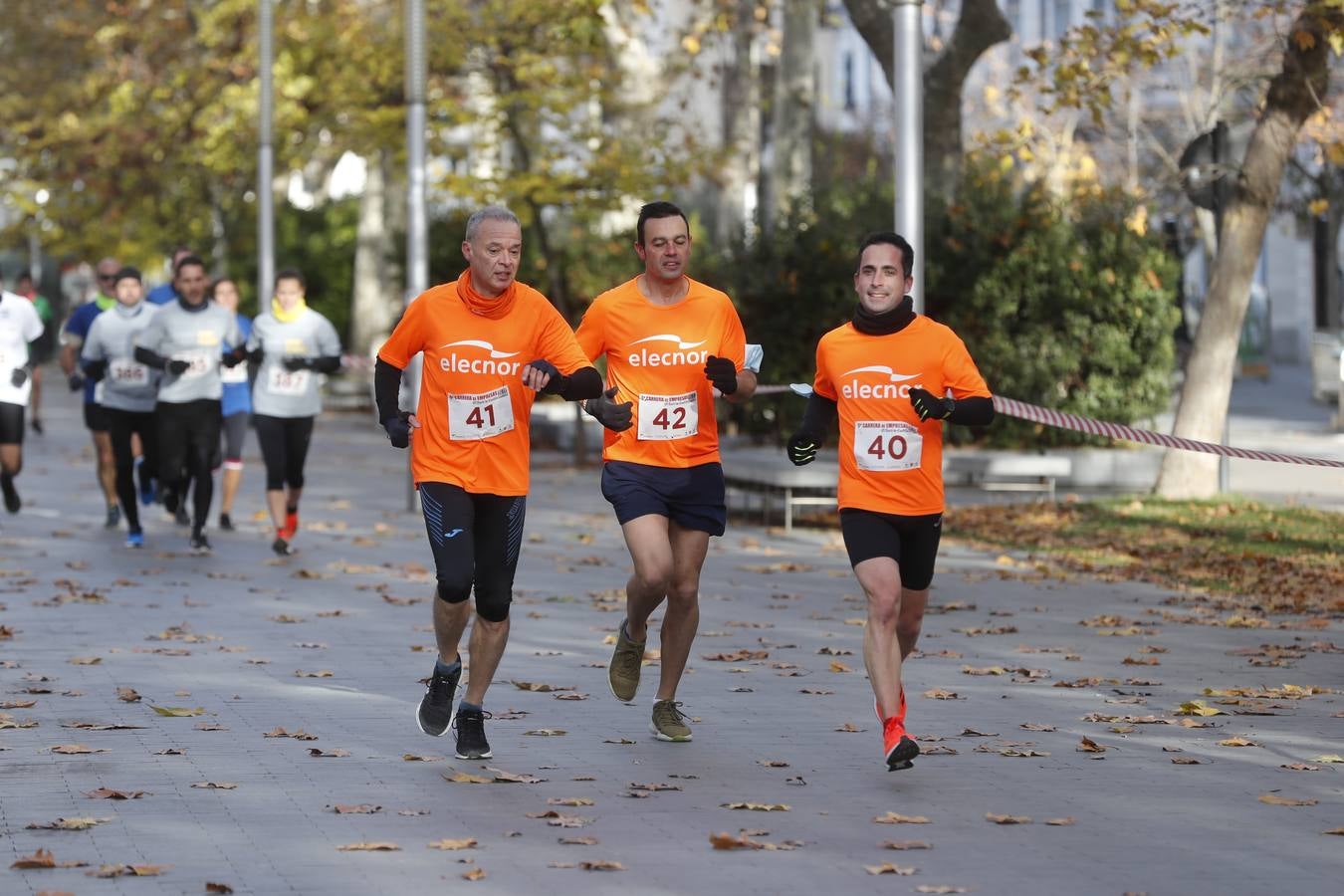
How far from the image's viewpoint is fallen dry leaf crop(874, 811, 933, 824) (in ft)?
22.9

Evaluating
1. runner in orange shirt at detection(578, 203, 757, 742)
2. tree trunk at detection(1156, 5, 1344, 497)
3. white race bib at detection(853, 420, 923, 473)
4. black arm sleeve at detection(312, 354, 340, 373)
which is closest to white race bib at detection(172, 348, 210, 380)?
black arm sleeve at detection(312, 354, 340, 373)

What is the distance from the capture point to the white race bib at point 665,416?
8445 mm

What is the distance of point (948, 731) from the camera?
342 inches

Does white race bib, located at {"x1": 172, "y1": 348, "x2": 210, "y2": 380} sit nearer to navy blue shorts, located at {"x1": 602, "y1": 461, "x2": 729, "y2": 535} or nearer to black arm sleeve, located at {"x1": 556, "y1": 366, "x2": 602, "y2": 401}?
navy blue shorts, located at {"x1": 602, "y1": 461, "x2": 729, "y2": 535}

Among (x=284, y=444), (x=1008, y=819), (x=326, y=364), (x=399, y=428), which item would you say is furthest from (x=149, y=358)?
(x=1008, y=819)

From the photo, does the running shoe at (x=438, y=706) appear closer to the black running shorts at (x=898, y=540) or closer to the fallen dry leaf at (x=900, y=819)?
the black running shorts at (x=898, y=540)

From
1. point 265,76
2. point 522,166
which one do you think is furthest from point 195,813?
point 265,76

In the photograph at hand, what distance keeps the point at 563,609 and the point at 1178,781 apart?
5465mm

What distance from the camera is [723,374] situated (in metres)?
8.23

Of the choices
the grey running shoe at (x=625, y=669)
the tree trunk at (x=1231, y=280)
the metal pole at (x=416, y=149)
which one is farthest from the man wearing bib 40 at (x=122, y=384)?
the grey running shoe at (x=625, y=669)

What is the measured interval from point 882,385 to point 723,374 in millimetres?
558

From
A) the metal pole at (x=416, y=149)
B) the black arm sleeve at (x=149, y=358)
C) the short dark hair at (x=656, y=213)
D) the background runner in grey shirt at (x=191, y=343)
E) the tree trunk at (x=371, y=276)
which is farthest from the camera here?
the tree trunk at (x=371, y=276)

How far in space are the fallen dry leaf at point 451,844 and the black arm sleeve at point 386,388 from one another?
186cm

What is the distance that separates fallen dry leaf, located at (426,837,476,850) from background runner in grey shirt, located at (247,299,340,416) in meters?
8.81
